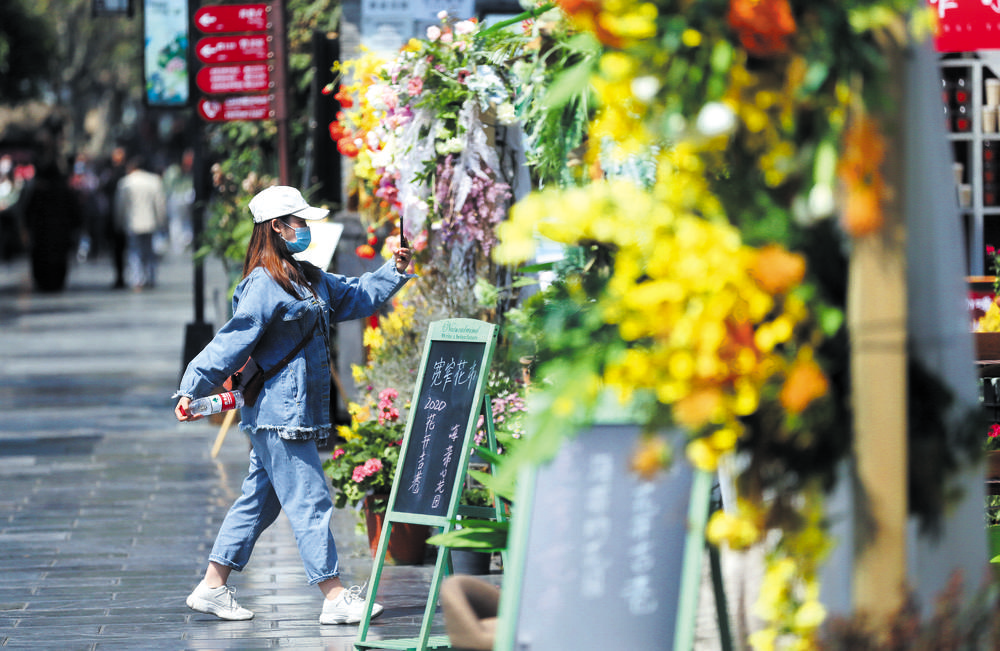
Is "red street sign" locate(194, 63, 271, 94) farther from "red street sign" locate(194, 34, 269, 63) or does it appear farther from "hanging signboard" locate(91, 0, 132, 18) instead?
"hanging signboard" locate(91, 0, 132, 18)

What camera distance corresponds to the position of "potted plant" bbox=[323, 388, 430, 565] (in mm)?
7258

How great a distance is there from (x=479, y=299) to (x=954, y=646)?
460 centimetres

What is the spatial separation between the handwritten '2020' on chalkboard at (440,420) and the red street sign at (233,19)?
662 cm

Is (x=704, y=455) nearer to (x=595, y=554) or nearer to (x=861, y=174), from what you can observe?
(x=861, y=174)

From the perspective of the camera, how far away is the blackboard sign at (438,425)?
5.75 meters

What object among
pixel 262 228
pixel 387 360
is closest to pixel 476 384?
pixel 262 228

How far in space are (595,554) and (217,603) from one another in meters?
2.98

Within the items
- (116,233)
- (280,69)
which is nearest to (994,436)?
(280,69)

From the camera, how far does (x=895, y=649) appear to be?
9.98 ft

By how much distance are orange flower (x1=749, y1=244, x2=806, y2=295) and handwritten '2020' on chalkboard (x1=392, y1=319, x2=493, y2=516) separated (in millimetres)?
2869

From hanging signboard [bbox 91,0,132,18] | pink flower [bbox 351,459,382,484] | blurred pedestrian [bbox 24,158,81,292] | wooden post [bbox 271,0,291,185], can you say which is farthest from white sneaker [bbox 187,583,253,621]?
blurred pedestrian [bbox 24,158,81,292]

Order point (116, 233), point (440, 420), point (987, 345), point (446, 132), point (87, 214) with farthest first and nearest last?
point (87, 214) < point (116, 233) < point (446, 132) < point (987, 345) < point (440, 420)

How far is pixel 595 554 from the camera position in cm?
373

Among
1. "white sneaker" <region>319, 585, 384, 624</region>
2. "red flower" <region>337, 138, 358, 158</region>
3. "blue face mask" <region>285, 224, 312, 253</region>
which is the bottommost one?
"white sneaker" <region>319, 585, 384, 624</region>
